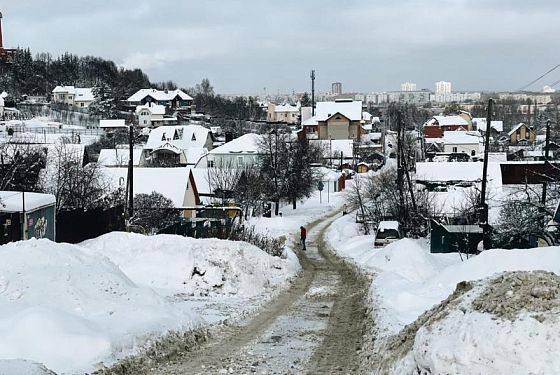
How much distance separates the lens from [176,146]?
8762 centimetres

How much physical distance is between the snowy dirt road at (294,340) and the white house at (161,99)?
13094cm

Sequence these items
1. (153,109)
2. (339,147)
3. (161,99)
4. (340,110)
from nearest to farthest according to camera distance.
Result: (339,147)
(340,110)
(153,109)
(161,99)

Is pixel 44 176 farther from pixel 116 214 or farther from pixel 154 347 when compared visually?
pixel 154 347

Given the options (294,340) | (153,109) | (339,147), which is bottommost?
(294,340)

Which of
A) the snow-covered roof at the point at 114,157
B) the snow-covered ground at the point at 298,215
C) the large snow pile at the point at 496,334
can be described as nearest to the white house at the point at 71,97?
the snow-covered roof at the point at 114,157

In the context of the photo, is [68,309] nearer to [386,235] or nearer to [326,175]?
[386,235]

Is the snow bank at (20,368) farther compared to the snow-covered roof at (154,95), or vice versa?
the snow-covered roof at (154,95)

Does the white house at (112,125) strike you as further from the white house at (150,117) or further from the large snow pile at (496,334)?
the large snow pile at (496,334)

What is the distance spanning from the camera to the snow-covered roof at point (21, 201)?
19337mm

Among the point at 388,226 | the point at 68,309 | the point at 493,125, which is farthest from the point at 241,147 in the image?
the point at 493,125

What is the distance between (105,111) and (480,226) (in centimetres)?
12095

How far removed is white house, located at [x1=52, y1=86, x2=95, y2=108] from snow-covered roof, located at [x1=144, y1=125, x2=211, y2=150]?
57177 mm

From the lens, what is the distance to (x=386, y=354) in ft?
→ 27.3

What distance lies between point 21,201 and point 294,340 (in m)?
11.7
